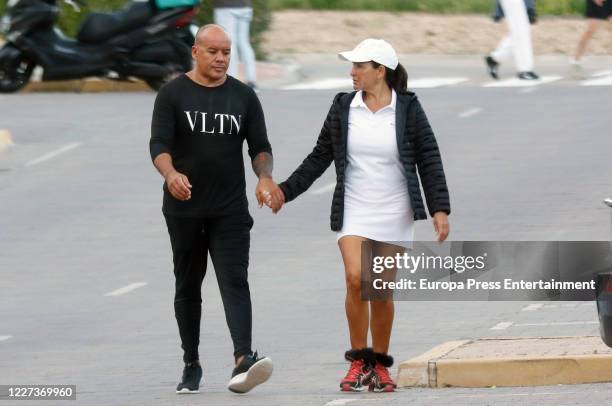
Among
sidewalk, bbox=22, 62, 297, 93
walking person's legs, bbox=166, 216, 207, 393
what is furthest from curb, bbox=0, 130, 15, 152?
walking person's legs, bbox=166, 216, 207, 393

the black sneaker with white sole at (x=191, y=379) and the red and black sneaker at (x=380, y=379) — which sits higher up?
the red and black sneaker at (x=380, y=379)

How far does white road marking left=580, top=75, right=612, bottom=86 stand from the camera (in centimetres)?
2381

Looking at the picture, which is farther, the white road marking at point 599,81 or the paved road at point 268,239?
the white road marking at point 599,81

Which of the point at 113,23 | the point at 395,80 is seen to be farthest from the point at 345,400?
the point at 113,23

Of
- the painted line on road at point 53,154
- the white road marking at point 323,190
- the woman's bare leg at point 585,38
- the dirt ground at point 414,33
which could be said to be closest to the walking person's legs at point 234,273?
the white road marking at point 323,190

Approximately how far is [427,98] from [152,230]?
6.98 metres

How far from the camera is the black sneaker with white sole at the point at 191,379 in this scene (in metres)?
9.83

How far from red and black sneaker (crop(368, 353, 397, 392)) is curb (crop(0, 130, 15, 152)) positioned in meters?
10.6

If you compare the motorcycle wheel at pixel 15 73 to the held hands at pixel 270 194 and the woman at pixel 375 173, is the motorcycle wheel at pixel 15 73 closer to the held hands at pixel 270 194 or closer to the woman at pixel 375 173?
the held hands at pixel 270 194

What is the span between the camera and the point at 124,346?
1206 centimetres

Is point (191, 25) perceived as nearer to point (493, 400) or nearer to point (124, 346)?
point (124, 346)

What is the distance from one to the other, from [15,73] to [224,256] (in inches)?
533

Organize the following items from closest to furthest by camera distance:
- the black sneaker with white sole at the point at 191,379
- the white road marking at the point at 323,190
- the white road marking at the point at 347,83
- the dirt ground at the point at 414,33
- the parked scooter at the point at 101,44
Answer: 1. the black sneaker with white sole at the point at 191,379
2. the white road marking at the point at 323,190
3. the parked scooter at the point at 101,44
4. the white road marking at the point at 347,83
5. the dirt ground at the point at 414,33

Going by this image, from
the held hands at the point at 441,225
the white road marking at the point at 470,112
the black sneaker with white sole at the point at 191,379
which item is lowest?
the white road marking at the point at 470,112
